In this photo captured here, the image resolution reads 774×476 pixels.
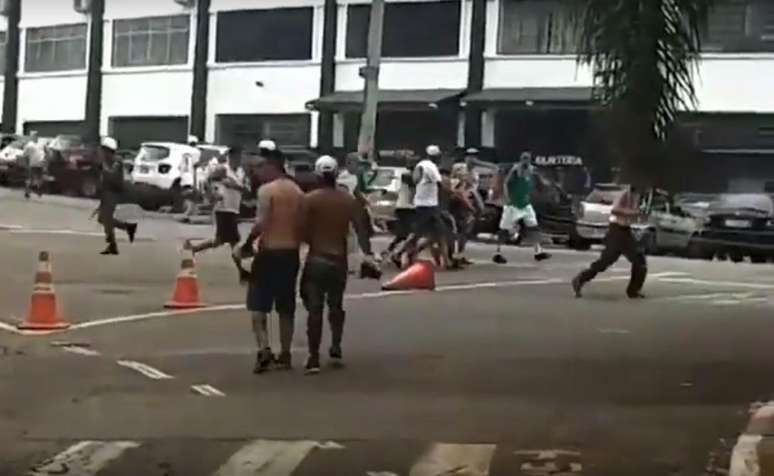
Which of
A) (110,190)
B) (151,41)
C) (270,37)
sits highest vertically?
(270,37)

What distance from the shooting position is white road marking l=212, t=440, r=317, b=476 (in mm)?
9430

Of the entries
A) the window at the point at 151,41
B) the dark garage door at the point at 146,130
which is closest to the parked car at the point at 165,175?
the dark garage door at the point at 146,130

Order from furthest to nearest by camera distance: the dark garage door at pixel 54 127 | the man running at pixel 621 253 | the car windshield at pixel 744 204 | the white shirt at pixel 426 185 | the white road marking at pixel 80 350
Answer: the dark garage door at pixel 54 127 → the car windshield at pixel 744 204 → the white shirt at pixel 426 185 → the man running at pixel 621 253 → the white road marking at pixel 80 350

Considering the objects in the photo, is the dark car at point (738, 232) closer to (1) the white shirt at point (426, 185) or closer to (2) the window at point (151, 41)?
(1) the white shirt at point (426, 185)

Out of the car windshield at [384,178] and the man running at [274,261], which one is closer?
the man running at [274,261]

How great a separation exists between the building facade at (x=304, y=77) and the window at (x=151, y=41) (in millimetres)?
52

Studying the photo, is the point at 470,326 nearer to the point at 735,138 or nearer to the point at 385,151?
the point at 735,138

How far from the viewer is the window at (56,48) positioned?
192 feet

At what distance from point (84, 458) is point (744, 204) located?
23.6m

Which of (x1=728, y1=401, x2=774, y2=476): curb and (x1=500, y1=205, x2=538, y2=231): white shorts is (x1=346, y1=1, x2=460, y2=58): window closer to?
(x1=500, y1=205, x2=538, y2=231): white shorts

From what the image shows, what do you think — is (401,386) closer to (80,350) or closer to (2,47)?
(80,350)

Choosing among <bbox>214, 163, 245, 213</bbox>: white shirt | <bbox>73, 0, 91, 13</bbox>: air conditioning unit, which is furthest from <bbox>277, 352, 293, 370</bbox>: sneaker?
<bbox>73, 0, 91, 13</bbox>: air conditioning unit

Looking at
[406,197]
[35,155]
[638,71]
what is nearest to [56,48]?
[35,155]

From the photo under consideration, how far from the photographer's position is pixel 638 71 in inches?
298
